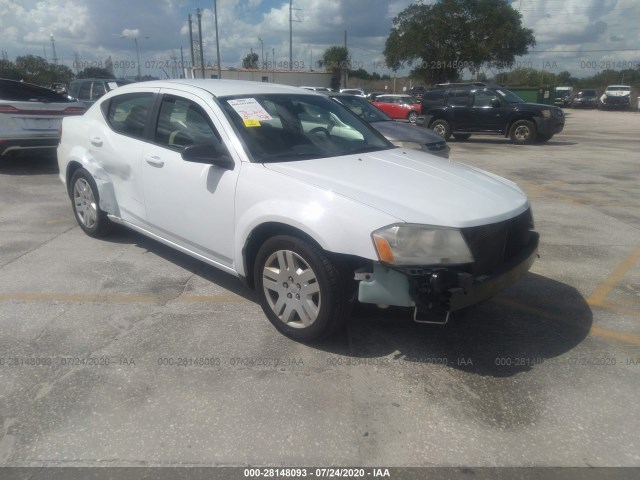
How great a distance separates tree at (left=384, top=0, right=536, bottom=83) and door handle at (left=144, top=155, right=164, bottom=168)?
3822cm

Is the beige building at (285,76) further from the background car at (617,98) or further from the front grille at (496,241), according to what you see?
the front grille at (496,241)

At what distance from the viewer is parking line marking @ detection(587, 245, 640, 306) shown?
173 inches

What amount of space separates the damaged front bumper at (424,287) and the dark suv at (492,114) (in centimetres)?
1409

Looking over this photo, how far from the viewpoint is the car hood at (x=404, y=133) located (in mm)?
8875

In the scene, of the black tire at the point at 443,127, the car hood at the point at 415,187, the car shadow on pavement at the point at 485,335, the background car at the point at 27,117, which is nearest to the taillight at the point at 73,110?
the background car at the point at 27,117

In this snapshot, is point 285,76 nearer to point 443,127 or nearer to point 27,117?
point 443,127

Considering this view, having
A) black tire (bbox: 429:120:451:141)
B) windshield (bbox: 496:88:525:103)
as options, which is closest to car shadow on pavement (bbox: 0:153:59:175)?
black tire (bbox: 429:120:451:141)

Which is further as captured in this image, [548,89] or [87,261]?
[548,89]

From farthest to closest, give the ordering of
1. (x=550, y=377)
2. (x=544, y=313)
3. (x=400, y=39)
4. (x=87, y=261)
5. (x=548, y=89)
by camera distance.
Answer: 1. (x=400, y=39)
2. (x=548, y=89)
3. (x=87, y=261)
4. (x=544, y=313)
5. (x=550, y=377)

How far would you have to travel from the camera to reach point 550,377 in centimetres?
321

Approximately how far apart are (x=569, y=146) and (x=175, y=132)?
1506 cm

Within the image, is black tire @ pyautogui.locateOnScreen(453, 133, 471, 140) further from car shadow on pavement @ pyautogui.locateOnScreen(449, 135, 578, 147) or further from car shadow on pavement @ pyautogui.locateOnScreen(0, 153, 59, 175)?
car shadow on pavement @ pyautogui.locateOnScreen(0, 153, 59, 175)

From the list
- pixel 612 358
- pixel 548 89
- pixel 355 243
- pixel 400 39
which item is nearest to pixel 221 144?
pixel 355 243

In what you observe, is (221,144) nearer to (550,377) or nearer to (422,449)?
(422,449)
